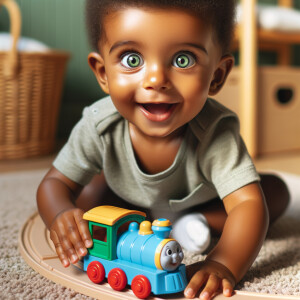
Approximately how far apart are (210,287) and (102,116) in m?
0.32

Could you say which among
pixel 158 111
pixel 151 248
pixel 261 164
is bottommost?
pixel 261 164

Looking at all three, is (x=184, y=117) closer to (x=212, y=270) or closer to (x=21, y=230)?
(x=212, y=270)

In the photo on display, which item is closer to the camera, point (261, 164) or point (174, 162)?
point (174, 162)

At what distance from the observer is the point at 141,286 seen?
18.3 inches

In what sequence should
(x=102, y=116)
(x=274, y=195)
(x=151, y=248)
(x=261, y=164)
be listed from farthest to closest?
(x=261, y=164) → (x=274, y=195) → (x=102, y=116) → (x=151, y=248)

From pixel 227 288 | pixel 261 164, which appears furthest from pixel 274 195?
pixel 261 164

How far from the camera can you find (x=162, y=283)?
0.47 metres

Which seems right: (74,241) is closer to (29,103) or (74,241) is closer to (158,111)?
(158,111)

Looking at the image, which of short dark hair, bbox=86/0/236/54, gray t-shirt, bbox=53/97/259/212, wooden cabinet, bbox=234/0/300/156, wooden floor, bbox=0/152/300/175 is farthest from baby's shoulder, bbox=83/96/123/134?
wooden cabinet, bbox=234/0/300/156

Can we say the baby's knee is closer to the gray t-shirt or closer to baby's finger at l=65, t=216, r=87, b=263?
the gray t-shirt

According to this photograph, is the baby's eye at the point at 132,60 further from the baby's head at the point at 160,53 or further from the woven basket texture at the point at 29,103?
the woven basket texture at the point at 29,103

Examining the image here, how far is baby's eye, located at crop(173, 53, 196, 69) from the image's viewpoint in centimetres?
52

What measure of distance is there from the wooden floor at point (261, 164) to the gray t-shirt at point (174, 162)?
0.70 metres

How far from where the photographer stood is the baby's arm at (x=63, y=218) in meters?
0.53
